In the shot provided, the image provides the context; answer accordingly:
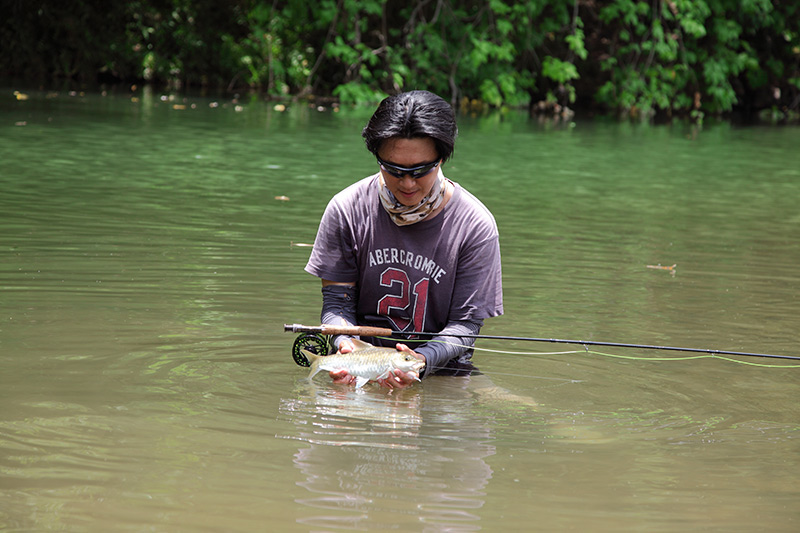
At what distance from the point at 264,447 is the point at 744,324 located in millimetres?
3146

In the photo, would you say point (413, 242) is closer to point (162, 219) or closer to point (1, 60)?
point (162, 219)

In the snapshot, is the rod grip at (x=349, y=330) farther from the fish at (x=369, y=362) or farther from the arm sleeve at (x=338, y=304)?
the arm sleeve at (x=338, y=304)

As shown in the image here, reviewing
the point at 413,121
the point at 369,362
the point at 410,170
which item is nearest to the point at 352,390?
the point at 369,362

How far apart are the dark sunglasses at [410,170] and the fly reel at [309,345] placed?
2.48 feet

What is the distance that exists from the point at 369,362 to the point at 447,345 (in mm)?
362

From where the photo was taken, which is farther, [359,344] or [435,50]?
[435,50]

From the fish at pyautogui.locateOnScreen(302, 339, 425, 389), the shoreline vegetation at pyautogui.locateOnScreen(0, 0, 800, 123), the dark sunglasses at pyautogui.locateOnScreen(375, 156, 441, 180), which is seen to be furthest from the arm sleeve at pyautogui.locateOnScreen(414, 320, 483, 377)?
the shoreline vegetation at pyautogui.locateOnScreen(0, 0, 800, 123)

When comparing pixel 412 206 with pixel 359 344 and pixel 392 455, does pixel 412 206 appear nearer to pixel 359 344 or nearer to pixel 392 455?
pixel 359 344

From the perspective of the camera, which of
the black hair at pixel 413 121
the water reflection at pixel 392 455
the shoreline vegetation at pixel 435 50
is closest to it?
the water reflection at pixel 392 455

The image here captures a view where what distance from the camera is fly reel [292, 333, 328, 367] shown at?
4.05 meters

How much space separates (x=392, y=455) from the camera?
3393 millimetres

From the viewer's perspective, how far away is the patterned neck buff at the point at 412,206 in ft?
12.6

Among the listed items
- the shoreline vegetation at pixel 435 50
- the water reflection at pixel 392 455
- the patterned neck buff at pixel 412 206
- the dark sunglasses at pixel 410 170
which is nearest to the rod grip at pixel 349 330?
the water reflection at pixel 392 455

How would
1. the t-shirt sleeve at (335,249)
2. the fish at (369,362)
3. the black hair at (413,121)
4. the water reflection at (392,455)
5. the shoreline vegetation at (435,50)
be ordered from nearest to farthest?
the water reflection at (392,455) < the black hair at (413,121) < the fish at (369,362) < the t-shirt sleeve at (335,249) < the shoreline vegetation at (435,50)
